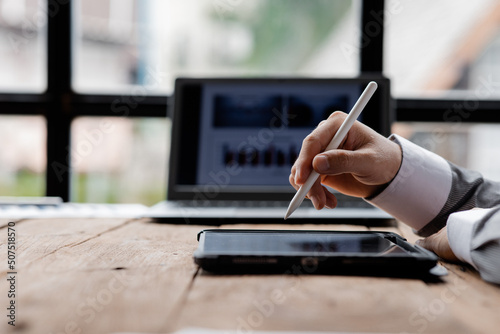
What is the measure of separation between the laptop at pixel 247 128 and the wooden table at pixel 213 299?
0.60 meters

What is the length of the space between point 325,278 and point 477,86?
1.52 m

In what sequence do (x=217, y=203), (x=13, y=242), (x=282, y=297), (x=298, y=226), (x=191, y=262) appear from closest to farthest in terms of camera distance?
(x=282, y=297) < (x=191, y=262) < (x=13, y=242) < (x=298, y=226) < (x=217, y=203)

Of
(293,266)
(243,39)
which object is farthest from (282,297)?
(243,39)

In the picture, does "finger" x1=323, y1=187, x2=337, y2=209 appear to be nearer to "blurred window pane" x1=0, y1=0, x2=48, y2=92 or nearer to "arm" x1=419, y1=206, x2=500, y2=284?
"arm" x1=419, y1=206, x2=500, y2=284

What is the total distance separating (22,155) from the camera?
1703 mm

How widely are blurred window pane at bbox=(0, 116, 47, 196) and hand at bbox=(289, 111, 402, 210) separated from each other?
1.30 meters

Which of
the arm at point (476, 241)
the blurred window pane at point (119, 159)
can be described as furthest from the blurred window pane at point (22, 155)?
the arm at point (476, 241)

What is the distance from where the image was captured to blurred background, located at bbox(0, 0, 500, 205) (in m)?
1.61

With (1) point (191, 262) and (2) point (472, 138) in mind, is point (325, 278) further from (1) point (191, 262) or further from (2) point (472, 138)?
(2) point (472, 138)

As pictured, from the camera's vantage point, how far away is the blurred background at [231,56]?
5.27 ft

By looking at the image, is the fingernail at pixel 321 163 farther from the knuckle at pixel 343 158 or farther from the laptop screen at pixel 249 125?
the laptop screen at pixel 249 125

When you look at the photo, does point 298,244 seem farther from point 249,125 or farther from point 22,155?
point 22,155

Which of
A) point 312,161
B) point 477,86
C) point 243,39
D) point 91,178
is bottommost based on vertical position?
point 91,178

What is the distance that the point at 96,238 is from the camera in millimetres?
675
